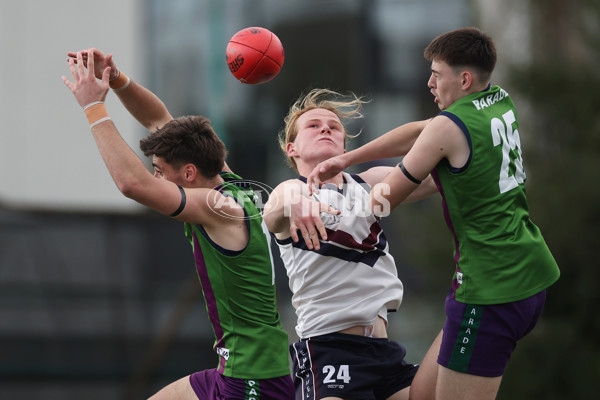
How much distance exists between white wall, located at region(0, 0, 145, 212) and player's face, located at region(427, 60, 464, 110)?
11501 millimetres

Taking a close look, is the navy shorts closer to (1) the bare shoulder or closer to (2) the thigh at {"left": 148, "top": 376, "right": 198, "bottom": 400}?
(2) the thigh at {"left": 148, "top": 376, "right": 198, "bottom": 400}

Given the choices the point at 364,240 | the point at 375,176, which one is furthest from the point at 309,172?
the point at 364,240

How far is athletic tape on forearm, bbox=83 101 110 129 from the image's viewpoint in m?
4.48

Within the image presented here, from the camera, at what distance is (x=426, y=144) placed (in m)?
4.29

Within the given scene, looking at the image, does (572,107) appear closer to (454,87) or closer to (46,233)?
(46,233)

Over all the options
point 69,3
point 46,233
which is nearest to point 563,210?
point 46,233

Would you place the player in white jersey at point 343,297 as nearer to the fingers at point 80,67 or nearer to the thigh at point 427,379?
the thigh at point 427,379

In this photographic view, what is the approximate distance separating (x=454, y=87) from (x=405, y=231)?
30.1ft

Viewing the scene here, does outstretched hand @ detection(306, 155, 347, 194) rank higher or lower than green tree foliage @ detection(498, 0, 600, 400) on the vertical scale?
higher

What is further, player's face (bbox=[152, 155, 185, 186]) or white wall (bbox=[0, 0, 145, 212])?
white wall (bbox=[0, 0, 145, 212])

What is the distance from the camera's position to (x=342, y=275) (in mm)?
4863

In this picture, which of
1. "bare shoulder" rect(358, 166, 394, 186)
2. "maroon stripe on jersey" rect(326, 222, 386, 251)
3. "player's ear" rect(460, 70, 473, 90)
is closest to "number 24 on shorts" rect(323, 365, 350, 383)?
"maroon stripe on jersey" rect(326, 222, 386, 251)

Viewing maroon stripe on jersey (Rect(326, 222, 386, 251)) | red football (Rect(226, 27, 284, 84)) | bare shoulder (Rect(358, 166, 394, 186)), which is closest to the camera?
A: maroon stripe on jersey (Rect(326, 222, 386, 251))

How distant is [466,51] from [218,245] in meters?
1.67
